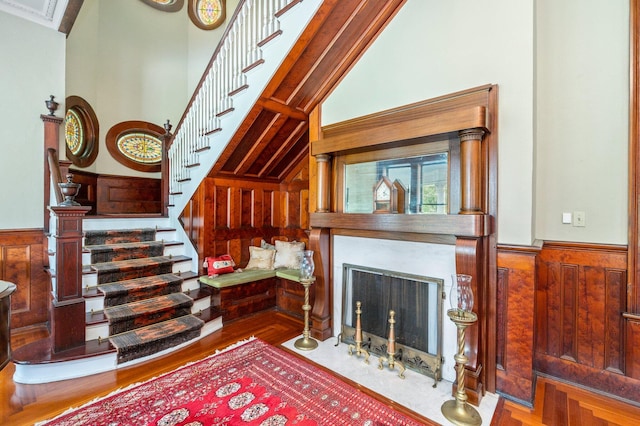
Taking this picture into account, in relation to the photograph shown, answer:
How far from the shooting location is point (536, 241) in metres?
2.11

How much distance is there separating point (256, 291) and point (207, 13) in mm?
6090

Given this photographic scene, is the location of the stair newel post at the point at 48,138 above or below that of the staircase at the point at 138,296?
above

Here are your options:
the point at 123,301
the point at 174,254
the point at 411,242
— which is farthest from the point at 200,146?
the point at 411,242

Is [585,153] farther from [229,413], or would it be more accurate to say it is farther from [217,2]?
[217,2]

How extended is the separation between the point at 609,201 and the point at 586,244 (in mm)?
333

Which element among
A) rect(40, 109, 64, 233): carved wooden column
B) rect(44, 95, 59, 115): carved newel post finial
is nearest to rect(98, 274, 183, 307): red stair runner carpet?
rect(40, 109, 64, 233): carved wooden column

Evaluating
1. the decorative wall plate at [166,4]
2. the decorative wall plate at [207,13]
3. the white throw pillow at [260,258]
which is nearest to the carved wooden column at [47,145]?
the white throw pillow at [260,258]

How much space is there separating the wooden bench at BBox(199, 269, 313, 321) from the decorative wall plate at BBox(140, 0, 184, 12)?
18.0 feet

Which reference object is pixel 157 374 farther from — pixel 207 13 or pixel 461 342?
pixel 207 13

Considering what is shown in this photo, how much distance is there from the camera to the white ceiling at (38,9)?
289cm

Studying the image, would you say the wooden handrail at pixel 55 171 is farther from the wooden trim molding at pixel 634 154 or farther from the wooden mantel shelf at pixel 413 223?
the wooden trim molding at pixel 634 154

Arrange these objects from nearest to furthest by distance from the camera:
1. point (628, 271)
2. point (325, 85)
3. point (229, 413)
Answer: point (229, 413), point (628, 271), point (325, 85)

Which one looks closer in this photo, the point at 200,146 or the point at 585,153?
the point at 585,153

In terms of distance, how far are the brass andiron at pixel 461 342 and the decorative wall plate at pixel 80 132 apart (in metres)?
5.36
